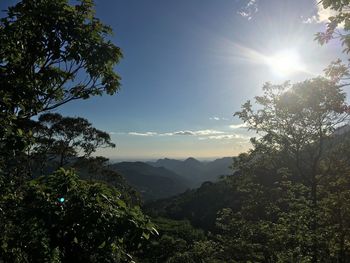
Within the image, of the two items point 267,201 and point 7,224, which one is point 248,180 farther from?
point 7,224

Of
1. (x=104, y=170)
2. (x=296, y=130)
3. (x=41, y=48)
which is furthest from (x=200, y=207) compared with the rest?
(x=41, y=48)

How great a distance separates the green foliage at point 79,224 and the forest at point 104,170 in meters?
0.01

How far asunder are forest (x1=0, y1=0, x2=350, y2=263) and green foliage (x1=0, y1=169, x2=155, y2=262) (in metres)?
0.01

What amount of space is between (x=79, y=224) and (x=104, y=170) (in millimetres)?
29925

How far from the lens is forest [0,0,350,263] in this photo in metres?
3.74

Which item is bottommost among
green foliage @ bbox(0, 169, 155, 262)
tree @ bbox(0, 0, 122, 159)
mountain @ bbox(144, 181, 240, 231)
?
mountain @ bbox(144, 181, 240, 231)

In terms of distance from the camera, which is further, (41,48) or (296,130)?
(296,130)

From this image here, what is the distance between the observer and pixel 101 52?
6711 mm

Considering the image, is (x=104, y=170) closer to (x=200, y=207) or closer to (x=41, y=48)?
(x=41, y=48)

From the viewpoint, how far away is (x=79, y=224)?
3691 mm

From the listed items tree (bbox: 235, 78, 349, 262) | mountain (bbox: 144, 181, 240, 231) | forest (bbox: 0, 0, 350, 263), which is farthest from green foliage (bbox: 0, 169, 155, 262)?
mountain (bbox: 144, 181, 240, 231)

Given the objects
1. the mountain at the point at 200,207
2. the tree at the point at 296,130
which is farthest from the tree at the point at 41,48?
the mountain at the point at 200,207

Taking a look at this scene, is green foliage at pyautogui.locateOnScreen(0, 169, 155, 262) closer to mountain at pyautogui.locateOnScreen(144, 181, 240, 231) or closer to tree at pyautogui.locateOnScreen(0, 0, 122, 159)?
tree at pyautogui.locateOnScreen(0, 0, 122, 159)

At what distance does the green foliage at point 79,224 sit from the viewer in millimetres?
3633
